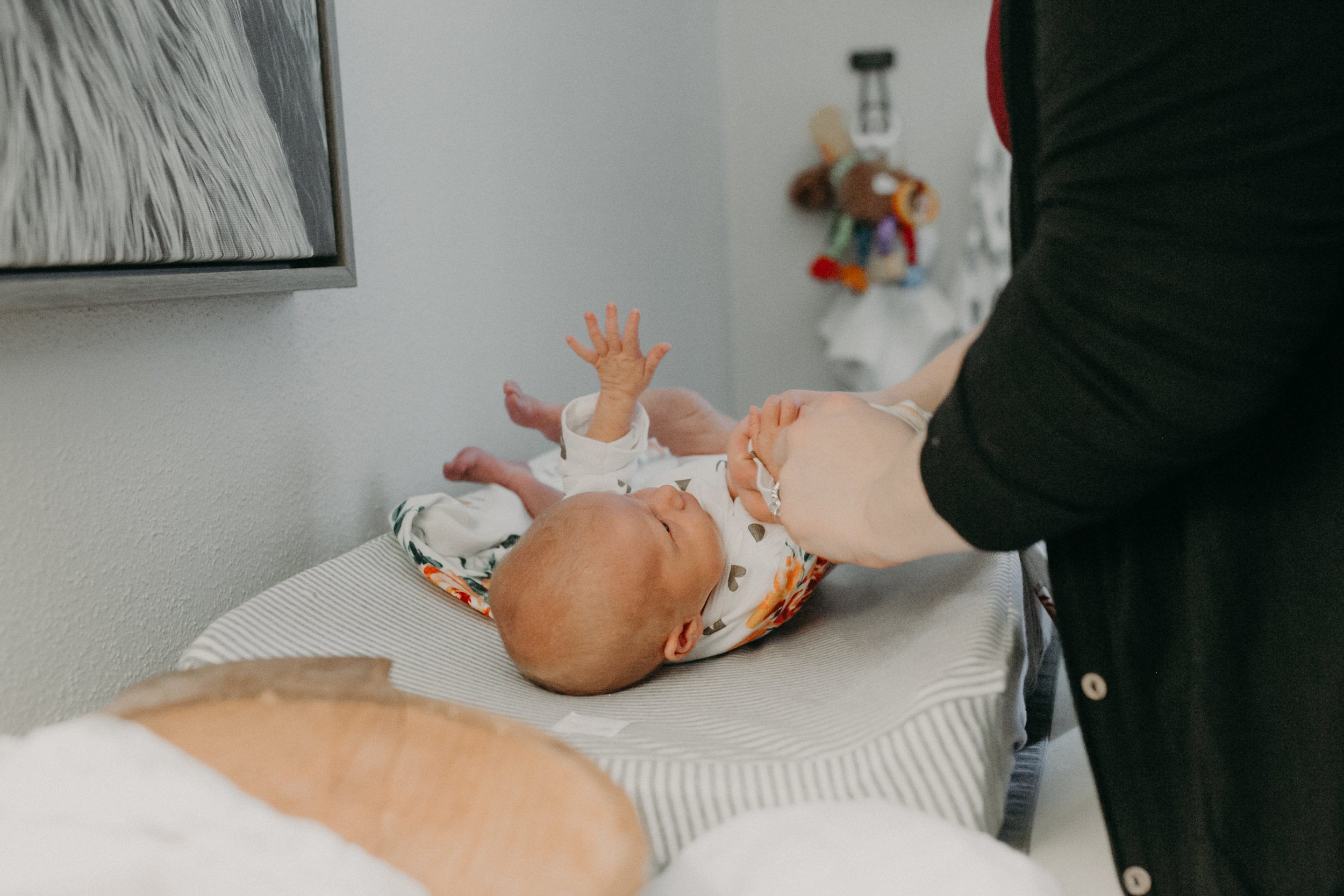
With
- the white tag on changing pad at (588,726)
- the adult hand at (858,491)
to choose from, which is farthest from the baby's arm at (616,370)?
the white tag on changing pad at (588,726)

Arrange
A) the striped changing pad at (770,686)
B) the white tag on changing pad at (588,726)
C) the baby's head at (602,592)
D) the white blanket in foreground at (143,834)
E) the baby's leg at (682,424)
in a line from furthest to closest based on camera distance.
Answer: the baby's leg at (682,424) → the baby's head at (602,592) → the white tag on changing pad at (588,726) → the striped changing pad at (770,686) → the white blanket in foreground at (143,834)

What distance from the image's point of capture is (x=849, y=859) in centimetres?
48

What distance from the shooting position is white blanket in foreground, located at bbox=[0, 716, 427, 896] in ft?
1.30

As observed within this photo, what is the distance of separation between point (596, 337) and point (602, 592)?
1.08 ft

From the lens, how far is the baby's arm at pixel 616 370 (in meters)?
1.08

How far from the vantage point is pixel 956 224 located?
9.13 ft

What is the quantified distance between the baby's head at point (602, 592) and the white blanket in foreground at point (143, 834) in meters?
0.41

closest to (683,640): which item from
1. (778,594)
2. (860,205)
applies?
(778,594)

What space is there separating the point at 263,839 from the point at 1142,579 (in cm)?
53

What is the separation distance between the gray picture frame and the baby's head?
0.35 m

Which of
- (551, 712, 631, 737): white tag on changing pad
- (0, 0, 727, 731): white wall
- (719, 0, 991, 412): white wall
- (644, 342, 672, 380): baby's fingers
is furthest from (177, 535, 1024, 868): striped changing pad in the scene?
(719, 0, 991, 412): white wall

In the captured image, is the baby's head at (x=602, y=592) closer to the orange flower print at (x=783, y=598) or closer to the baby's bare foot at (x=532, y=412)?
the orange flower print at (x=783, y=598)

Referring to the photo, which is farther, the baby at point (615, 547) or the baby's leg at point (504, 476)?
the baby's leg at point (504, 476)

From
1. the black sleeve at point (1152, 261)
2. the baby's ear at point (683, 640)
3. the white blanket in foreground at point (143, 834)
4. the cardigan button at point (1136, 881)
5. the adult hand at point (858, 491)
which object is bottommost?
the cardigan button at point (1136, 881)
